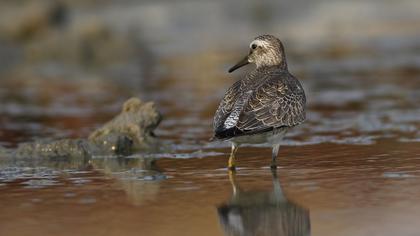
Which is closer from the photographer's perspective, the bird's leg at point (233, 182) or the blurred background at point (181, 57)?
the bird's leg at point (233, 182)

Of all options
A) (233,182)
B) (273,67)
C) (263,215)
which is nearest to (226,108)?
(233,182)

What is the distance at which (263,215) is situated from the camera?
7.18 m

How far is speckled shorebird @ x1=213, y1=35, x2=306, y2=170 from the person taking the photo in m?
9.12

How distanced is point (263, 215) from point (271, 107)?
2431mm

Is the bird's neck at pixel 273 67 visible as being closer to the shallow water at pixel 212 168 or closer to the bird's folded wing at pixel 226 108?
the bird's folded wing at pixel 226 108

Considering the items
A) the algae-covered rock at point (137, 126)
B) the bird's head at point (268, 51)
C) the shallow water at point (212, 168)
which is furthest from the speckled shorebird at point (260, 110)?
the algae-covered rock at point (137, 126)

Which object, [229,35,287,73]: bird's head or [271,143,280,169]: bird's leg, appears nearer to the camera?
[271,143,280,169]: bird's leg

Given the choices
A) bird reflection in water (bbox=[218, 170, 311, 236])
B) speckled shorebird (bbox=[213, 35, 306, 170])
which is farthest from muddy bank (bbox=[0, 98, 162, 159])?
bird reflection in water (bbox=[218, 170, 311, 236])

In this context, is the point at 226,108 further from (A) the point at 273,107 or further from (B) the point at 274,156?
(B) the point at 274,156

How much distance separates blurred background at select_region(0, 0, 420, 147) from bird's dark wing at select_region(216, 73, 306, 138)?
1874 millimetres

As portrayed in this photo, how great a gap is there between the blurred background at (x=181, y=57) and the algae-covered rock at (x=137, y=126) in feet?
3.07

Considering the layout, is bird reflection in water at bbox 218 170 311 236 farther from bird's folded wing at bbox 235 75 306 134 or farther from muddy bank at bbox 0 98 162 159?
muddy bank at bbox 0 98 162 159

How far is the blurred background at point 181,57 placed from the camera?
48.4 ft

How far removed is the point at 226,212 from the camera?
290 inches
